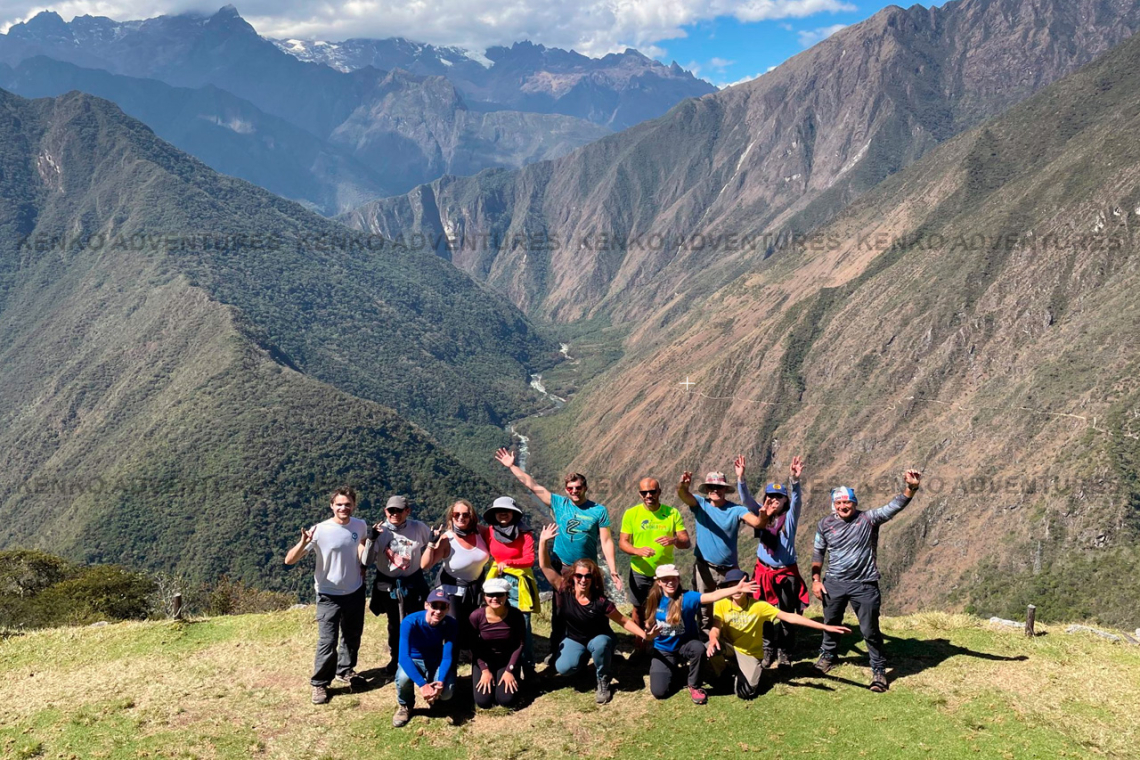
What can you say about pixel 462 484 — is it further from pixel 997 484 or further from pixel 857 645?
pixel 857 645

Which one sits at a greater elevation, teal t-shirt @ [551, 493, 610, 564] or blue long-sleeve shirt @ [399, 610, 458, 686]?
teal t-shirt @ [551, 493, 610, 564]

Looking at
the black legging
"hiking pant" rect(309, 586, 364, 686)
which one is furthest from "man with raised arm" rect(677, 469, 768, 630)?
"hiking pant" rect(309, 586, 364, 686)

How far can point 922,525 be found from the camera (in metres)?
94.0

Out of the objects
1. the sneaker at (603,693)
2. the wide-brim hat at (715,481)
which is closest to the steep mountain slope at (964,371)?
the wide-brim hat at (715,481)

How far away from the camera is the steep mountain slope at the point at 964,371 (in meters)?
79.1

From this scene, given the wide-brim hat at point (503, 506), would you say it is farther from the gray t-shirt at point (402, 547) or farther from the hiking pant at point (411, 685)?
the hiking pant at point (411, 685)

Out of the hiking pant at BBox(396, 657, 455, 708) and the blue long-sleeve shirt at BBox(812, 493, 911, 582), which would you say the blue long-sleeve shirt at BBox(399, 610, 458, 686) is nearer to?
the hiking pant at BBox(396, 657, 455, 708)

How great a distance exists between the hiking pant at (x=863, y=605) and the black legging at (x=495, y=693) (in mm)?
6032

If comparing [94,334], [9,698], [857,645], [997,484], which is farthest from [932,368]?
[94,334]

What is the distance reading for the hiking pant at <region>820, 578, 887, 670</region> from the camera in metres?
14.0

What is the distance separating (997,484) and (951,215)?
78.4m

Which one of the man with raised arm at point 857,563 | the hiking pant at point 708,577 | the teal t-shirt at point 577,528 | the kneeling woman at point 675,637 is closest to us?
the kneeling woman at point 675,637

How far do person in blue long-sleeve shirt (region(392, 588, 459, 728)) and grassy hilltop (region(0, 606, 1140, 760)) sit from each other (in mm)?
449

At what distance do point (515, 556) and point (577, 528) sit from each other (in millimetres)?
1275
